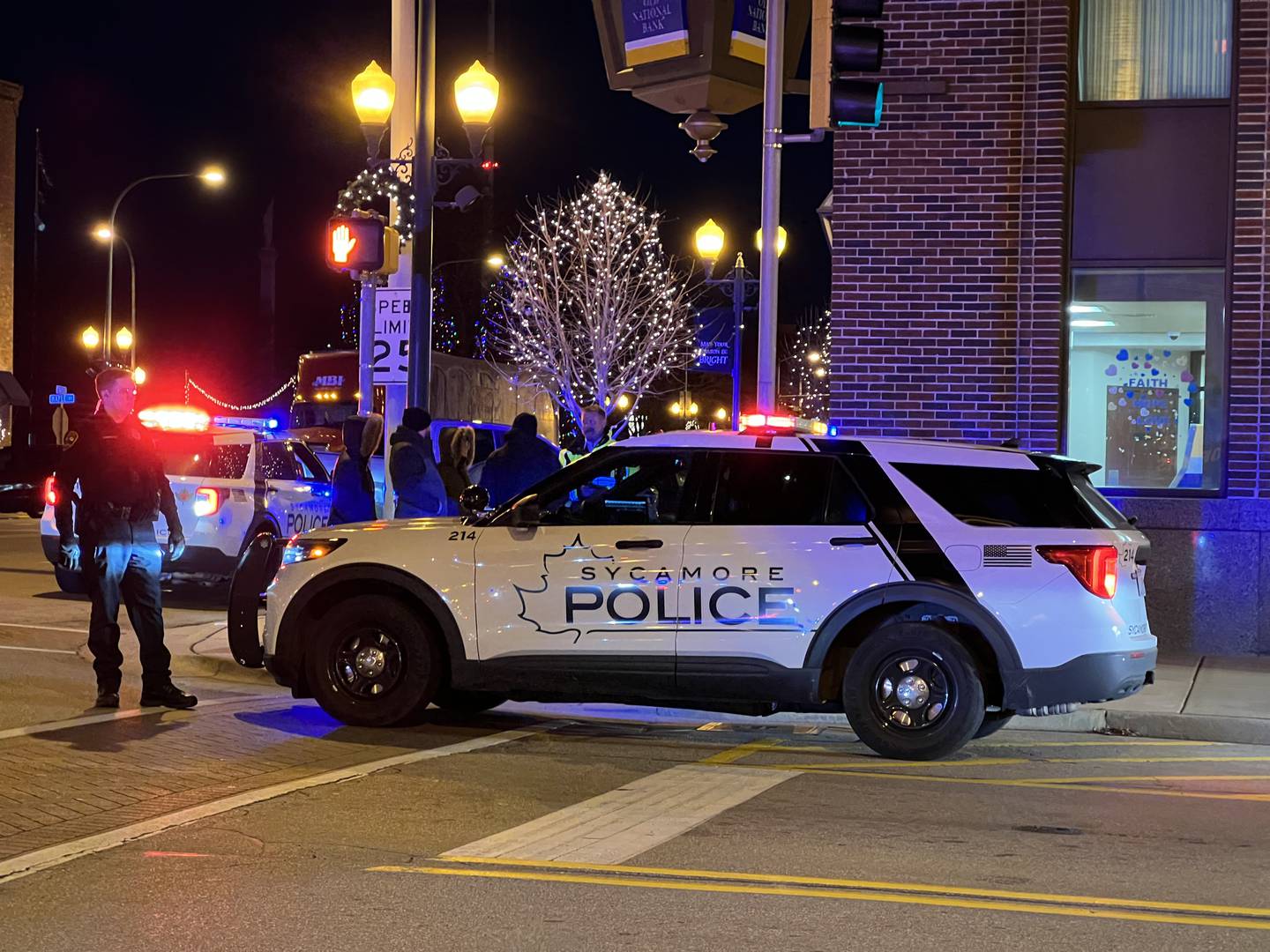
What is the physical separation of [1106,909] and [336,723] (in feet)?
17.1

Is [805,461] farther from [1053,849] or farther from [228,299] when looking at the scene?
[228,299]

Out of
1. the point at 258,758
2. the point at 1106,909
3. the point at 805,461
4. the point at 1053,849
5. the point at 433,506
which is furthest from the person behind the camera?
the point at 433,506

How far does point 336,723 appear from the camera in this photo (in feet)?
30.6

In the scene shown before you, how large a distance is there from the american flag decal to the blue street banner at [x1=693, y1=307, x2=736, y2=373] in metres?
13.3

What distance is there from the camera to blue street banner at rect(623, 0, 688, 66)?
571 inches

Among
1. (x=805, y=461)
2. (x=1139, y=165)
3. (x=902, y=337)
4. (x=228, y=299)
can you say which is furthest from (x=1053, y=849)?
(x=228, y=299)

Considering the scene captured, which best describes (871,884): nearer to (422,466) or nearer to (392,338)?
(422,466)

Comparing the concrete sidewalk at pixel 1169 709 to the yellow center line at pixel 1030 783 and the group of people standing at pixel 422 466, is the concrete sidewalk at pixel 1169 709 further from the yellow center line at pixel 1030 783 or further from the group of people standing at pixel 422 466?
the yellow center line at pixel 1030 783

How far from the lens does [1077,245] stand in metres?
13.8

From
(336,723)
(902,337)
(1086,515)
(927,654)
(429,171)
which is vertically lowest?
(336,723)

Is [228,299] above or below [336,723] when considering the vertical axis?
above

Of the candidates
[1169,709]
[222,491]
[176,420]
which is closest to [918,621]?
[1169,709]

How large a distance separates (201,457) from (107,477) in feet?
22.6

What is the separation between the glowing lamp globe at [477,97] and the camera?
14211mm
